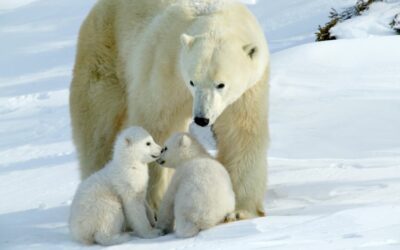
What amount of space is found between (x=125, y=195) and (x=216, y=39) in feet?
3.68

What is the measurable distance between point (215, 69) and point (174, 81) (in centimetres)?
54

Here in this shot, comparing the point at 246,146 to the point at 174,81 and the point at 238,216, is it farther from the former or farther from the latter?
the point at 174,81

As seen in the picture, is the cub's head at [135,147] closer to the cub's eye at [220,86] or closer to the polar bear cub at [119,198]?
the polar bear cub at [119,198]

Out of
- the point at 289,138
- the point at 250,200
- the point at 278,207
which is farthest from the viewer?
the point at 289,138

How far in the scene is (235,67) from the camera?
5.14 m

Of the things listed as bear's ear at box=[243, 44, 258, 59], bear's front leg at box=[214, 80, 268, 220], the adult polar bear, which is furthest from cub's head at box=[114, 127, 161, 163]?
bear's ear at box=[243, 44, 258, 59]

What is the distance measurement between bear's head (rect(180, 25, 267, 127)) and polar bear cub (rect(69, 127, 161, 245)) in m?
0.49

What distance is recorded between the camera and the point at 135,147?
17.3ft

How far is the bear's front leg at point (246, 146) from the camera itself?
18.2 feet

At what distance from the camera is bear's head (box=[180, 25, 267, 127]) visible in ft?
16.4

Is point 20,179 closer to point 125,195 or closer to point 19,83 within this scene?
point 125,195

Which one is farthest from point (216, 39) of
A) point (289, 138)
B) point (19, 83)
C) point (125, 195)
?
point (19, 83)

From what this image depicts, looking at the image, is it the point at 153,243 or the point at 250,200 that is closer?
the point at 153,243

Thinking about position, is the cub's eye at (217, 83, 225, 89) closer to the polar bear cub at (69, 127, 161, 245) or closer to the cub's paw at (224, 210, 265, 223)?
the polar bear cub at (69, 127, 161, 245)
